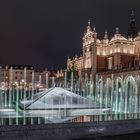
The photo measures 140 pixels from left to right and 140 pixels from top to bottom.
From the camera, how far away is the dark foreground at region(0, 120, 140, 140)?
43.2 feet

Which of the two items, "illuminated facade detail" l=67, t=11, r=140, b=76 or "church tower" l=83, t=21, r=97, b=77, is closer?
"illuminated facade detail" l=67, t=11, r=140, b=76

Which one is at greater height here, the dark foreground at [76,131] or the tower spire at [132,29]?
the tower spire at [132,29]

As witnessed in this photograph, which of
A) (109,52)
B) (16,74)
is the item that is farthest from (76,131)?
(16,74)

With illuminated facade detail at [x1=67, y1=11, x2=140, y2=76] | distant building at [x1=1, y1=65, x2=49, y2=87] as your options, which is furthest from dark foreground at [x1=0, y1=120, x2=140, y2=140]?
distant building at [x1=1, y1=65, x2=49, y2=87]

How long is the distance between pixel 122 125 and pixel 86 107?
7545 mm

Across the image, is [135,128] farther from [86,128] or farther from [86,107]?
[86,107]

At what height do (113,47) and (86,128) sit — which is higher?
(113,47)

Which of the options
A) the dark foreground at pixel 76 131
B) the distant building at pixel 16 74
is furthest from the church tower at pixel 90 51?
the dark foreground at pixel 76 131

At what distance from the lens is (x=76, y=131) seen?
47.5 ft

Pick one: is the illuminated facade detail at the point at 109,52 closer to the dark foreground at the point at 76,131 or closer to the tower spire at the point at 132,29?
the tower spire at the point at 132,29

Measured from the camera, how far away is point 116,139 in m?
15.1

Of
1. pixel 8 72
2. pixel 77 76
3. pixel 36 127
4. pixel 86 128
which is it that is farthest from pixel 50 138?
pixel 8 72

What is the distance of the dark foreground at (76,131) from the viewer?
43.2 ft

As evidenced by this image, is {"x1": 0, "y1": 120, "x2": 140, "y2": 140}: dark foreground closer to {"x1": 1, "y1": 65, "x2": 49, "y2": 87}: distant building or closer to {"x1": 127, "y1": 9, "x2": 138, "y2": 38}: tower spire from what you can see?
{"x1": 127, "y1": 9, "x2": 138, "y2": 38}: tower spire
